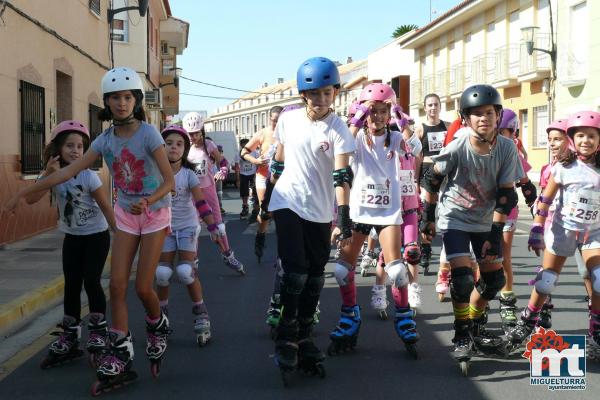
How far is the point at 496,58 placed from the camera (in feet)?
111

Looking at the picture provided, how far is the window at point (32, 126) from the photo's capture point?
13086 mm

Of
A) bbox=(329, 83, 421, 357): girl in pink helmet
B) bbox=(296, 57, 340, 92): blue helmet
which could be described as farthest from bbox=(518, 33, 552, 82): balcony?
bbox=(296, 57, 340, 92): blue helmet

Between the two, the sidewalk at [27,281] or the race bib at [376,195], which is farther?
the sidewalk at [27,281]

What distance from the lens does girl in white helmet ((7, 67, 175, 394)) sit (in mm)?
4844

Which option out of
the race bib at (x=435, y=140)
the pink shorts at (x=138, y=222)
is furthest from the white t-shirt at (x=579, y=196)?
the race bib at (x=435, y=140)

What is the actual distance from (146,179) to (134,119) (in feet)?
1.24

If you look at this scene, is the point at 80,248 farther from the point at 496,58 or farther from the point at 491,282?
the point at 496,58

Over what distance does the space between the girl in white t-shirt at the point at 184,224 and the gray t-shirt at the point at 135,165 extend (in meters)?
1.21

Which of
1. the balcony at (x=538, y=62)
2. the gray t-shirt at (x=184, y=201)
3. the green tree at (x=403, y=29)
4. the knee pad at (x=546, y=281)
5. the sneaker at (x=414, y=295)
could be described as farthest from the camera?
the green tree at (x=403, y=29)

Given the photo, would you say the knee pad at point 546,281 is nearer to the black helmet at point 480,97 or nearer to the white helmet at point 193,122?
the black helmet at point 480,97

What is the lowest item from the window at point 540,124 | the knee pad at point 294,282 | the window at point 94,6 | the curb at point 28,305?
the curb at point 28,305

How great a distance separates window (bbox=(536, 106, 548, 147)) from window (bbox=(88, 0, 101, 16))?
17593 mm

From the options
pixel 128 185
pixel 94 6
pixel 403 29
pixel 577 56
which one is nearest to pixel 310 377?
pixel 128 185

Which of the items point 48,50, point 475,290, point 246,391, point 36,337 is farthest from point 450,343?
point 48,50
